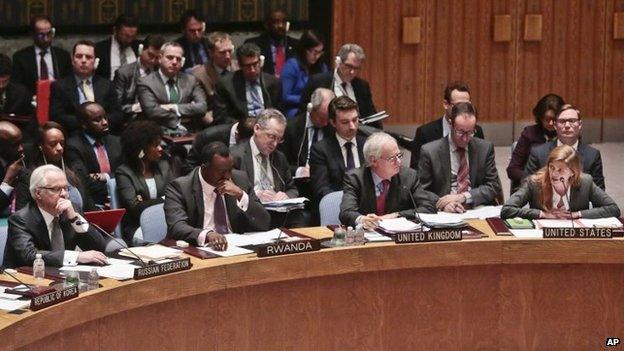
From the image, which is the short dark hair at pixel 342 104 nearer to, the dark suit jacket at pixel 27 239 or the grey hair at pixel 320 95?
the grey hair at pixel 320 95

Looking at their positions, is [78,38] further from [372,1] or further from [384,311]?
[384,311]

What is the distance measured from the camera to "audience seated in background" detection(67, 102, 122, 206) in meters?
8.52

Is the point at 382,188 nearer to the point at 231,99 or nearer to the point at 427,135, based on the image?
the point at 427,135

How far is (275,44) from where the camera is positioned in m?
11.2

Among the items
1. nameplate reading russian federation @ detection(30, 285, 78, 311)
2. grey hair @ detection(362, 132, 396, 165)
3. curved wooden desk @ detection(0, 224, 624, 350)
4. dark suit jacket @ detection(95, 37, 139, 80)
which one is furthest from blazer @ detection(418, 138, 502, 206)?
dark suit jacket @ detection(95, 37, 139, 80)

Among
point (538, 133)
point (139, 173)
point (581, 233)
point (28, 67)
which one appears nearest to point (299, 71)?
point (28, 67)

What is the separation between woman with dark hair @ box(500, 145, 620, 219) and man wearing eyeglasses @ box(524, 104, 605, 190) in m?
0.81

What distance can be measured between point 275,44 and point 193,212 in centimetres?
422

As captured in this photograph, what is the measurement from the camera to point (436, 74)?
1280cm

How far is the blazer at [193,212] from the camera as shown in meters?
6.99

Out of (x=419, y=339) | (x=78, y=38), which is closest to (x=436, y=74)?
(x=78, y=38)

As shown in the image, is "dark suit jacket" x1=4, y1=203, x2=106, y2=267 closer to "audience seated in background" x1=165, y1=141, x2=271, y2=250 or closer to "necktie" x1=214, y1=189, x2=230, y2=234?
"audience seated in background" x1=165, y1=141, x2=271, y2=250

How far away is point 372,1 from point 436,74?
91 centimetres

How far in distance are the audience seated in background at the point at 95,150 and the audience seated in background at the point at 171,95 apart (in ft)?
2.59
